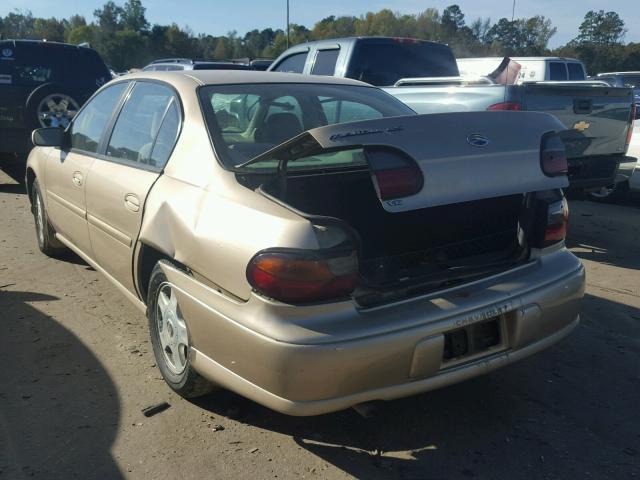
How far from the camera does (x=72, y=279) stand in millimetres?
5023

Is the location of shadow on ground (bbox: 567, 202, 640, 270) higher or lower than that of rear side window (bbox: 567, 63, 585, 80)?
lower

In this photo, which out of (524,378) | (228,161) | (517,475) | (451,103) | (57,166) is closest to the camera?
(517,475)

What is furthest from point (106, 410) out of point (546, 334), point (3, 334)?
point (546, 334)

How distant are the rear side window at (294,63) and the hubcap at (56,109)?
2906mm

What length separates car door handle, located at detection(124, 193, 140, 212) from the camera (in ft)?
10.8

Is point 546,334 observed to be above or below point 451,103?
below

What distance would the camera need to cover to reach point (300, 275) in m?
2.38

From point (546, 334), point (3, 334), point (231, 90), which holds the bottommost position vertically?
point (3, 334)

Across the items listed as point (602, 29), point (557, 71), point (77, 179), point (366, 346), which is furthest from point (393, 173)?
point (602, 29)

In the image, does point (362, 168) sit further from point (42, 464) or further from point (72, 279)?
point (72, 279)

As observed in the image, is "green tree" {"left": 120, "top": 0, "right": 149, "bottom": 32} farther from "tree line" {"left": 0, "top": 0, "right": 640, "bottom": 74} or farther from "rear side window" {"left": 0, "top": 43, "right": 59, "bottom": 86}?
"rear side window" {"left": 0, "top": 43, "right": 59, "bottom": 86}

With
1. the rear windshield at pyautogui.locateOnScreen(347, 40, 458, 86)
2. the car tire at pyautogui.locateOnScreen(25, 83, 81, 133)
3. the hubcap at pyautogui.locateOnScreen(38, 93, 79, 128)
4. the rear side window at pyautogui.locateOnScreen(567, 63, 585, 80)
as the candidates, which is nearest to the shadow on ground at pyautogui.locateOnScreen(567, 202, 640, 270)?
the rear windshield at pyautogui.locateOnScreen(347, 40, 458, 86)

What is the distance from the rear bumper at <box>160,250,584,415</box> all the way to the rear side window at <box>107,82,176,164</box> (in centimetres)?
98

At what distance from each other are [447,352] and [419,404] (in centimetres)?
66
